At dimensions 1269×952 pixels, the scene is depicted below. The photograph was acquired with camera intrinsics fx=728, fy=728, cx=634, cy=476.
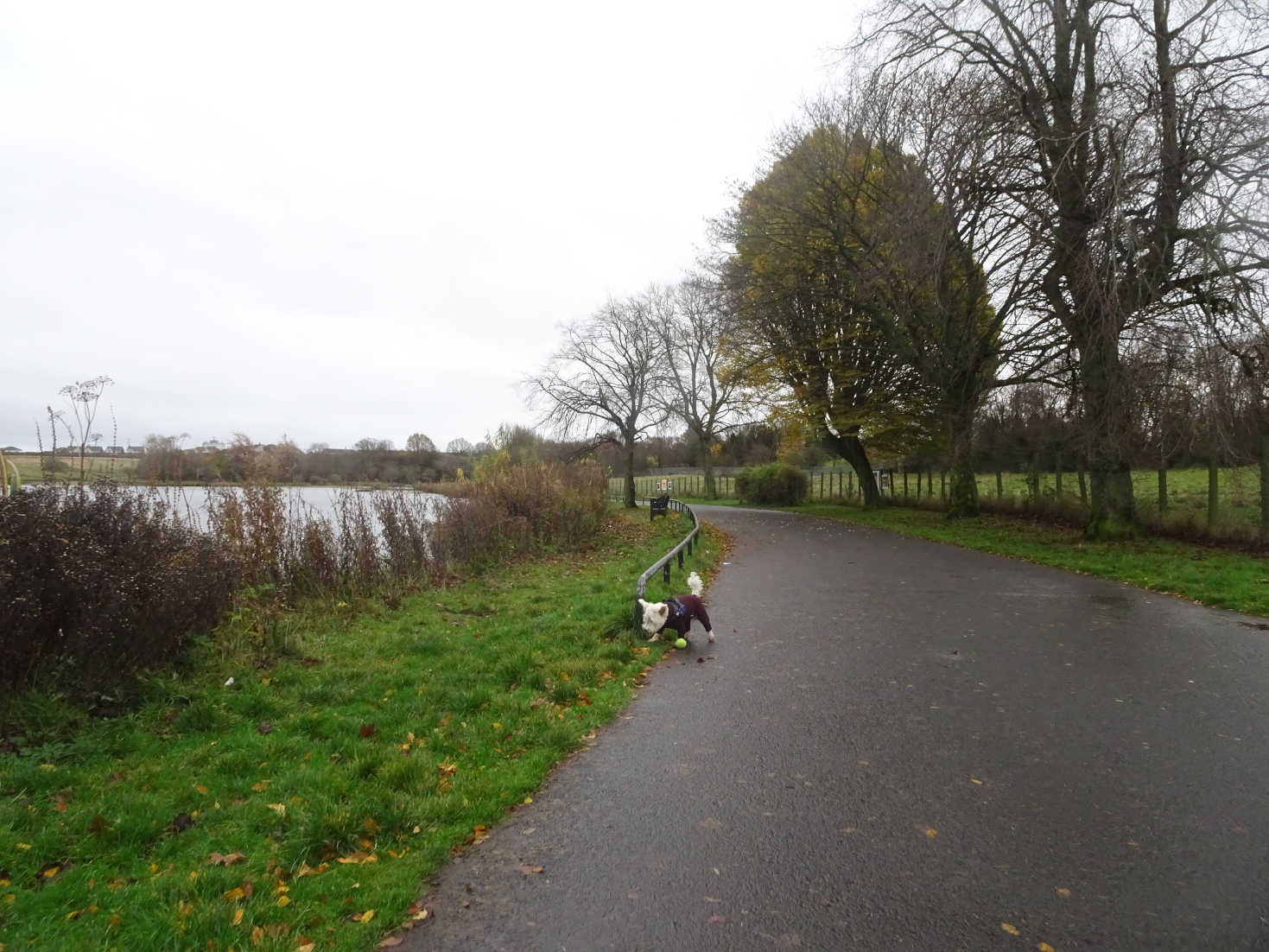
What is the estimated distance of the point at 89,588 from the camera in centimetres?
572

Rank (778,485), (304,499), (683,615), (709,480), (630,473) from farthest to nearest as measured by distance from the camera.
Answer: (709,480), (630,473), (778,485), (304,499), (683,615)

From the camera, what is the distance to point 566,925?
10.1ft

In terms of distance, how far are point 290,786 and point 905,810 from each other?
11.8 ft

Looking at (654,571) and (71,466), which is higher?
(71,466)

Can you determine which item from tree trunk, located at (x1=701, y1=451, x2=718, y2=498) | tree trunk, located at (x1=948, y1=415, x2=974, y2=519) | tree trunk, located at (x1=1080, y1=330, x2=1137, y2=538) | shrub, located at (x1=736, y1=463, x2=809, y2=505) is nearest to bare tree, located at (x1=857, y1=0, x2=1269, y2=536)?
tree trunk, located at (x1=1080, y1=330, x2=1137, y2=538)

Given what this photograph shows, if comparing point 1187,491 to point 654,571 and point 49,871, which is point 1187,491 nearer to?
point 654,571

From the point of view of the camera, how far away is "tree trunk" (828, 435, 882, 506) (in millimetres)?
29922

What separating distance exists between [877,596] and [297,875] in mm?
8736

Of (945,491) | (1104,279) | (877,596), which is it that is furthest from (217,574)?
(945,491)

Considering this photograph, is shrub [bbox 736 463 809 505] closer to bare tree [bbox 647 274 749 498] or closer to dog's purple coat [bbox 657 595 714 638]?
bare tree [bbox 647 274 749 498]

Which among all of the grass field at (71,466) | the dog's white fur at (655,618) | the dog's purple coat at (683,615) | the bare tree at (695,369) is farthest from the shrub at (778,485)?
the grass field at (71,466)

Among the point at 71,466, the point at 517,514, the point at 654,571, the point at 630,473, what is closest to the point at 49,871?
the point at 71,466

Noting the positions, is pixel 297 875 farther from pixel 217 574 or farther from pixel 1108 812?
pixel 217 574

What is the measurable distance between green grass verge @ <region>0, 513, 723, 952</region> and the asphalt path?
1.12ft
